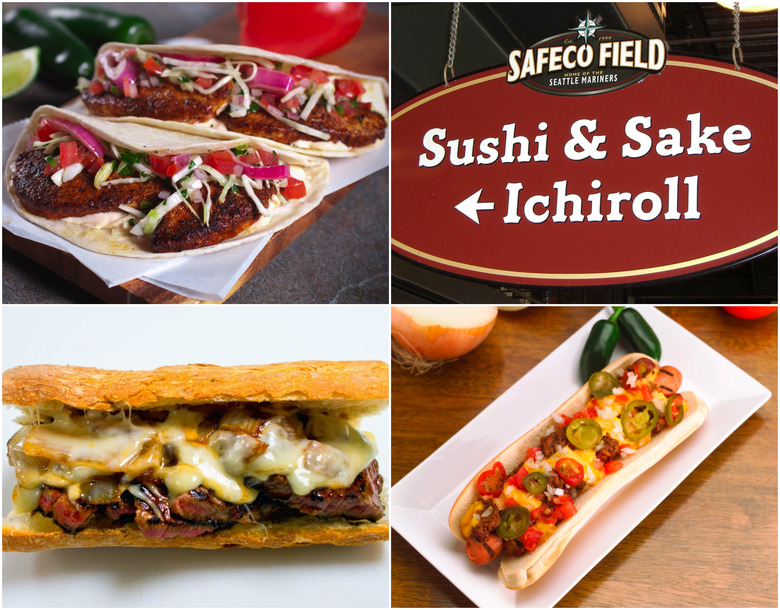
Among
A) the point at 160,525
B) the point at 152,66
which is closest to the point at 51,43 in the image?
the point at 152,66

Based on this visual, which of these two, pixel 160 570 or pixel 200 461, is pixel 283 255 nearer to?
pixel 200 461

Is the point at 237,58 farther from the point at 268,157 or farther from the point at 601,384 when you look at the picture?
the point at 601,384

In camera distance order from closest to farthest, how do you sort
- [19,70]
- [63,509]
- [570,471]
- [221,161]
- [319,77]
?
[63,509] → [570,471] → [221,161] → [319,77] → [19,70]

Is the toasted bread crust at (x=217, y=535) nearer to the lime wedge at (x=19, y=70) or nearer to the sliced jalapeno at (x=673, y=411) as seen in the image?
the sliced jalapeno at (x=673, y=411)

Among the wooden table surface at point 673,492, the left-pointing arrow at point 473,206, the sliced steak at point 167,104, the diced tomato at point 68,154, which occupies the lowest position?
the wooden table surface at point 673,492

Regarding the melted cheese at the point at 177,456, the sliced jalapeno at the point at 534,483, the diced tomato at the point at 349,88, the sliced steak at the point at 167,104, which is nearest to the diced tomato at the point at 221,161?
the sliced steak at the point at 167,104

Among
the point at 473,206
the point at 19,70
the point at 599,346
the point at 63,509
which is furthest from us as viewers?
the point at 19,70

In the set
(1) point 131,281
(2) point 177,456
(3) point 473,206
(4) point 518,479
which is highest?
(3) point 473,206
